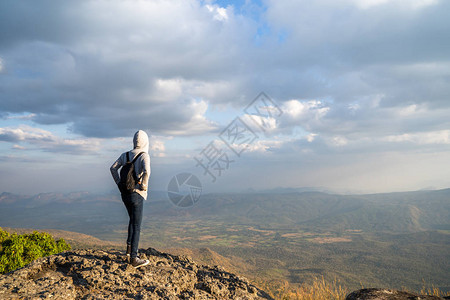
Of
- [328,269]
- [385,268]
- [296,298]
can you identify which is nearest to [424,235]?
[385,268]

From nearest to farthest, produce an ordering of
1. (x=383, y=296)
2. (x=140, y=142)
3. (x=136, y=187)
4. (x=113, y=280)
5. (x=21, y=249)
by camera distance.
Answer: (x=113, y=280) → (x=383, y=296) → (x=136, y=187) → (x=140, y=142) → (x=21, y=249)

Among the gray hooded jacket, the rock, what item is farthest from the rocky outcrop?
the rock

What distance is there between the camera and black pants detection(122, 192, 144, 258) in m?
6.11

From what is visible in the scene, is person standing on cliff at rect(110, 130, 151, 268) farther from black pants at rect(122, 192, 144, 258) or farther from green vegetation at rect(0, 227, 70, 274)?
green vegetation at rect(0, 227, 70, 274)

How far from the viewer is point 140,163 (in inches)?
239

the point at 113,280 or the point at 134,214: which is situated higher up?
the point at 134,214

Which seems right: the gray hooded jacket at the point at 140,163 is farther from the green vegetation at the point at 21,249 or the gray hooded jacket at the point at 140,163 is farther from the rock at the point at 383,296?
the green vegetation at the point at 21,249

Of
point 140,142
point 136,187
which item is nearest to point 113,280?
point 136,187

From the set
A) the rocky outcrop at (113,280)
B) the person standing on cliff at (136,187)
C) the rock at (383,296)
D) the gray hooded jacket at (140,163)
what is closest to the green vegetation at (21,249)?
the rocky outcrop at (113,280)

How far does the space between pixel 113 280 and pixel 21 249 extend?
1691cm

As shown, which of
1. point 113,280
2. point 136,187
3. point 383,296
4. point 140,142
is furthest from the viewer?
point 140,142

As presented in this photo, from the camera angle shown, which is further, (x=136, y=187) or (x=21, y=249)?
(x=21, y=249)

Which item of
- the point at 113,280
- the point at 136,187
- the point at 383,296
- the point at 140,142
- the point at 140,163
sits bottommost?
the point at 383,296

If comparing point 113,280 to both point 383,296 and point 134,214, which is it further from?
point 383,296
